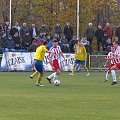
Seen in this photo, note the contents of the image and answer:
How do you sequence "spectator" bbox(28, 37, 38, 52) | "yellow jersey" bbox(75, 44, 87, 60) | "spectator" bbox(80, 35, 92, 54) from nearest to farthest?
"yellow jersey" bbox(75, 44, 87, 60) → "spectator" bbox(28, 37, 38, 52) → "spectator" bbox(80, 35, 92, 54)

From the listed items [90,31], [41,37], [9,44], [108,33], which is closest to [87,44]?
[90,31]

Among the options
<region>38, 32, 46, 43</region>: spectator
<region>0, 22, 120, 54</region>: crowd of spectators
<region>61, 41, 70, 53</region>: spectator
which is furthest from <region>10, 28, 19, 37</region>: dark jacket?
<region>61, 41, 70, 53</region>: spectator

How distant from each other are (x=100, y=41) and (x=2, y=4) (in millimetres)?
16242

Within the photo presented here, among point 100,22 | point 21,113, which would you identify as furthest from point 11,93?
point 100,22

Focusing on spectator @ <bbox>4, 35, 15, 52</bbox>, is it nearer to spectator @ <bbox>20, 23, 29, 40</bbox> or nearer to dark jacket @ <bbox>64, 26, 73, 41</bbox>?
spectator @ <bbox>20, 23, 29, 40</bbox>

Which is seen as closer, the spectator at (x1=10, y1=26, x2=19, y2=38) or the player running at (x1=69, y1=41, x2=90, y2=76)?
the player running at (x1=69, y1=41, x2=90, y2=76)

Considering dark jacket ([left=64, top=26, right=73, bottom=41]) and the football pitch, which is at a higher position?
dark jacket ([left=64, top=26, right=73, bottom=41])

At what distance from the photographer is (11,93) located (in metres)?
21.8

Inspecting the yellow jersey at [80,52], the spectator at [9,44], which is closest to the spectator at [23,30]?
the spectator at [9,44]

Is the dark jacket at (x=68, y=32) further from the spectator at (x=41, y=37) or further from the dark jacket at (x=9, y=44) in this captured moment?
the dark jacket at (x=9, y=44)

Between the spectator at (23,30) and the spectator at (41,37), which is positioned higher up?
the spectator at (23,30)

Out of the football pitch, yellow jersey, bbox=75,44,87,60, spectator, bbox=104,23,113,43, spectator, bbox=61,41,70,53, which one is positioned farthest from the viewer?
spectator, bbox=104,23,113,43

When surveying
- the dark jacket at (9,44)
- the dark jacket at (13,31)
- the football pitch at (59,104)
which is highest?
the dark jacket at (13,31)

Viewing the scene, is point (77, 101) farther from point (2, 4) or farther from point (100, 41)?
point (2, 4)
